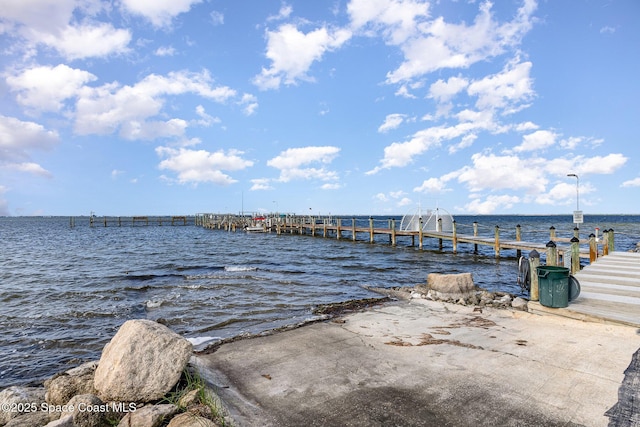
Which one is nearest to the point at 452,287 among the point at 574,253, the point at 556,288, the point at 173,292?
the point at 556,288

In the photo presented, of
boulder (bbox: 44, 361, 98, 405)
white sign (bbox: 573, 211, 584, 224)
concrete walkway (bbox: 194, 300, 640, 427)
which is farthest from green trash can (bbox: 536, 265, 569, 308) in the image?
white sign (bbox: 573, 211, 584, 224)

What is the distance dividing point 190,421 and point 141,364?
44.3 inches

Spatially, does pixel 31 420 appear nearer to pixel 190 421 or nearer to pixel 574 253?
pixel 190 421

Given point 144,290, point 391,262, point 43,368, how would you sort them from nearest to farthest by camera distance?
point 43,368 → point 144,290 → point 391,262

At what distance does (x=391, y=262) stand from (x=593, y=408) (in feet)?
59.1

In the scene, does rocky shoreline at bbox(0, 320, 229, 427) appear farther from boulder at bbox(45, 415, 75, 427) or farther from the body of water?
the body of water

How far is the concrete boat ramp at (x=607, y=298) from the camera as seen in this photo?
281 inches

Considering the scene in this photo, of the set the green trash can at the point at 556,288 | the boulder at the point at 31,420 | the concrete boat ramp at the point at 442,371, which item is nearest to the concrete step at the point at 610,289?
the concrete boat ramp at the point at 442,371

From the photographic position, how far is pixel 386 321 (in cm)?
790

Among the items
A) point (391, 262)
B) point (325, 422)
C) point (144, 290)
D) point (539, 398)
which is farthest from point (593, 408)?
point (391, 262)

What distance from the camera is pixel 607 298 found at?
8.42m

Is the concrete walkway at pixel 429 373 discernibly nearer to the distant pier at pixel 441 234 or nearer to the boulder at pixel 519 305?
the boulder at pixel 519 305

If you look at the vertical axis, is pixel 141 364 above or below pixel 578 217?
below

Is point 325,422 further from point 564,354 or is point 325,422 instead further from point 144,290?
point 144,290
